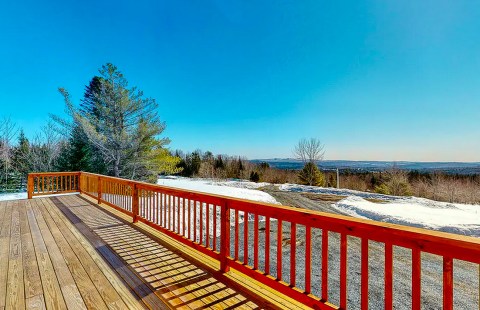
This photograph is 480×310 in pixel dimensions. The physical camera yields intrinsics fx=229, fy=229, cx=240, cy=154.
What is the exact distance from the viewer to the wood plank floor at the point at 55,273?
6.55ft

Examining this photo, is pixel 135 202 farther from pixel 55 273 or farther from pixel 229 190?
pixel 229 190

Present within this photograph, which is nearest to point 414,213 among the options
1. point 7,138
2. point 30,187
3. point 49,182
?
point 30,187

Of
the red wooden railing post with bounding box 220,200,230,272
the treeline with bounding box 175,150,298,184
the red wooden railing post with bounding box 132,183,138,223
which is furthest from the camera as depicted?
the treeline with bounding box 175,150,298,184

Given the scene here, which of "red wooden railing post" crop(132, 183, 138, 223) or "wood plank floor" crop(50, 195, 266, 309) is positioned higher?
"red wooden railing post" crop(132, 183, 138, 223)

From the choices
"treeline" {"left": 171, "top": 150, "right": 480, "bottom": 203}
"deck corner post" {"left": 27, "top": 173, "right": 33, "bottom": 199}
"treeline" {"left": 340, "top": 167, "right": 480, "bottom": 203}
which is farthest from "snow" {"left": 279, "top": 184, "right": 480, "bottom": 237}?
Answer: "deck corner post" {"left": 27, "top": 173, "right": 33, "bottom": 199}

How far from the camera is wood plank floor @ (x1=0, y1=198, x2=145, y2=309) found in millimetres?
1996

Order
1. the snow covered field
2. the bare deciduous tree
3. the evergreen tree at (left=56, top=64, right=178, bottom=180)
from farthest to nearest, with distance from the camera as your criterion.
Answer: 1. the bare deciduous tree
2. the evergreen tree at (left=56, top=64, right=178, bottom=180)
3. the snow covered field

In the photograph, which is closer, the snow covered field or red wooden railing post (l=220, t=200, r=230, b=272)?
red wooden railing post (l=220, t=200, r=230, b=272)

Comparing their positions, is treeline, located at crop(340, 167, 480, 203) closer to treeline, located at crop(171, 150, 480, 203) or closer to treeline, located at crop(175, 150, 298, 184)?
treeline, located at crop(171, 150, 480, 203)

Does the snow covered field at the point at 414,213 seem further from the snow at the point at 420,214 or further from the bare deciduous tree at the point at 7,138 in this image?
the bare deciduous tree at the point at 7,138

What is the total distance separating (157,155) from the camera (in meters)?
13.1

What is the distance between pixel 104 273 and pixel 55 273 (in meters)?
0.53

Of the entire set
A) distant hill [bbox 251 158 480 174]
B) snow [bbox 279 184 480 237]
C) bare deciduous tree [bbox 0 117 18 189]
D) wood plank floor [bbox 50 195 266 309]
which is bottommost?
snow [bbox 279 184 480 237]

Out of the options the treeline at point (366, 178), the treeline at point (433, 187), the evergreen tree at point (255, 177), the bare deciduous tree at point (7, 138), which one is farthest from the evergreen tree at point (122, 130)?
the treeline at point (433, 187)
